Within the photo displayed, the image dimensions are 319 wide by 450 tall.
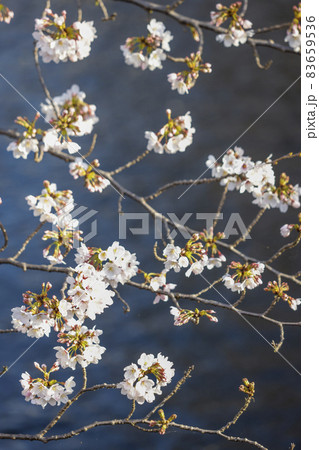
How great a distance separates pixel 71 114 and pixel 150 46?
0.31 metres

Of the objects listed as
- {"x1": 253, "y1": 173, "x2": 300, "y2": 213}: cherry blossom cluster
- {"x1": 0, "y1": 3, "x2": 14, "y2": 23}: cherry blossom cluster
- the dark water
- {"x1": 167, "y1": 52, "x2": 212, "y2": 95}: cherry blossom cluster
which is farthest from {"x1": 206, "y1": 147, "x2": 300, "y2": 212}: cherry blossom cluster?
the dark water

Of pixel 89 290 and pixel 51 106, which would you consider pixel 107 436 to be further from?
pixel 51 106

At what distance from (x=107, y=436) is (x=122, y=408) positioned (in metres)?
0.12

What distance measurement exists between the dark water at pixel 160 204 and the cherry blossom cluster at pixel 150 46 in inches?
41.9

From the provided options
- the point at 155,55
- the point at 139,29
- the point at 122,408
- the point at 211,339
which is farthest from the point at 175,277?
the point at 155,55

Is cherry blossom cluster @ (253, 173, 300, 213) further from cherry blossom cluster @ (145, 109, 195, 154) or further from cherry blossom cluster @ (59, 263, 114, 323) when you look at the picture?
cherry blossom cluster @ (59, 263, 114, 323)

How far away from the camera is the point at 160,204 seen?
2.55 metres

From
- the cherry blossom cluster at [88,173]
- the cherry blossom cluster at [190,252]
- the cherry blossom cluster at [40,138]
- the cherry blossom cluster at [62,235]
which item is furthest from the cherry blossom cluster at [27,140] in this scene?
the cherry blossom cluster at [190,252]

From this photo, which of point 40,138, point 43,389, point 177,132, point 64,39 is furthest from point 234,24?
point 43,389

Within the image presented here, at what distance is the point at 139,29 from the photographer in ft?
8.48

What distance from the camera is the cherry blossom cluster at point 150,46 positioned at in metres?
1.46

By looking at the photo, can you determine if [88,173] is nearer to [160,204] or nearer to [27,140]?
[27,140]

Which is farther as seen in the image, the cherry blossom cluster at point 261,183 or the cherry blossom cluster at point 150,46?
the cherry blossom cluster at point 261,183

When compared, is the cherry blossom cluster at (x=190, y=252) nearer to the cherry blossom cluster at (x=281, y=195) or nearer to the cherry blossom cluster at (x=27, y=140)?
the cherry blossom cluster at (x=281, y=195)
